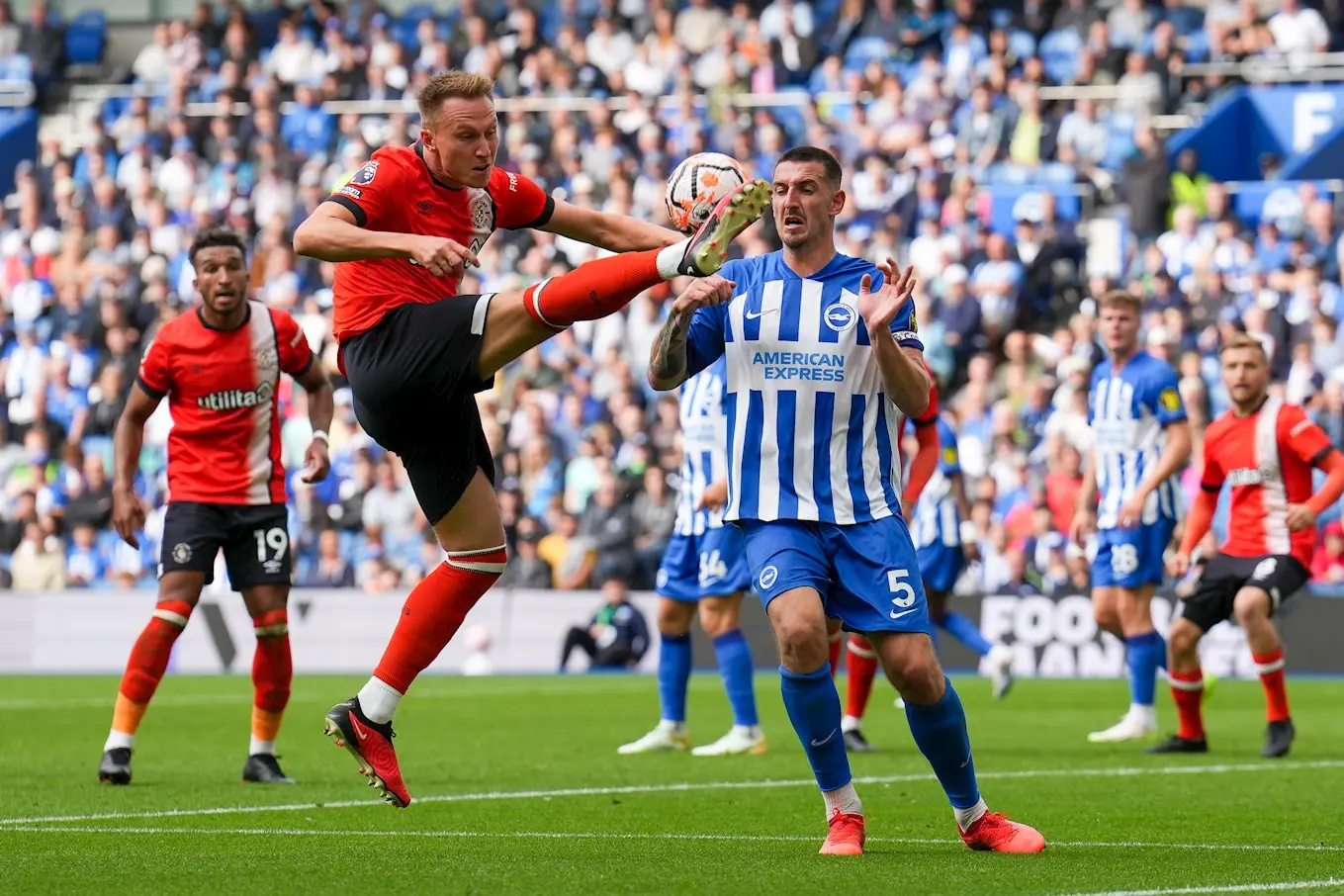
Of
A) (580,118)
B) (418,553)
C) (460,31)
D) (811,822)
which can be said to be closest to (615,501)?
(418,553)

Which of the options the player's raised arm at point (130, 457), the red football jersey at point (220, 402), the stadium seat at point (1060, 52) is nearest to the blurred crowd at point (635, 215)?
the stadium seat at point (1060, 52)

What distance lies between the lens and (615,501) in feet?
69.3

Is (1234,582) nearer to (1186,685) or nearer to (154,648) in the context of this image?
(1186,685)

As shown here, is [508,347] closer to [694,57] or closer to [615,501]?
[615,501]

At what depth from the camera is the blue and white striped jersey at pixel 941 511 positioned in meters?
13.5

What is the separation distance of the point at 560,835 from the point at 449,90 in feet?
8.41

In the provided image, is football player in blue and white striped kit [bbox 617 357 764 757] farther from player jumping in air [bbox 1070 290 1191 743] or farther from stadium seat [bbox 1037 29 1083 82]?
stadium seat [bbox 1037 29 1083 82]

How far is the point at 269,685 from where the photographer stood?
972 centimetres

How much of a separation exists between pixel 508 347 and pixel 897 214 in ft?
56.1

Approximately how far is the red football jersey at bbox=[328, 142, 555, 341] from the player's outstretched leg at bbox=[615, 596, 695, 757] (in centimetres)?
482

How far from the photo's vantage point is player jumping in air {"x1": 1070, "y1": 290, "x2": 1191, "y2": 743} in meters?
12.3

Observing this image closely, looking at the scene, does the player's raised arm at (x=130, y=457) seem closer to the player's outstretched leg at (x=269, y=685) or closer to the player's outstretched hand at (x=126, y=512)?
the player's outstretched hand at (x=126, y=512)

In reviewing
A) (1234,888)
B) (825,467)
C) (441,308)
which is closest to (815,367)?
(825,467)

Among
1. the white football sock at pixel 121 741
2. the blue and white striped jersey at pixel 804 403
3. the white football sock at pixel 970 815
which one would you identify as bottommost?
the white football sock at pixel 121 741
